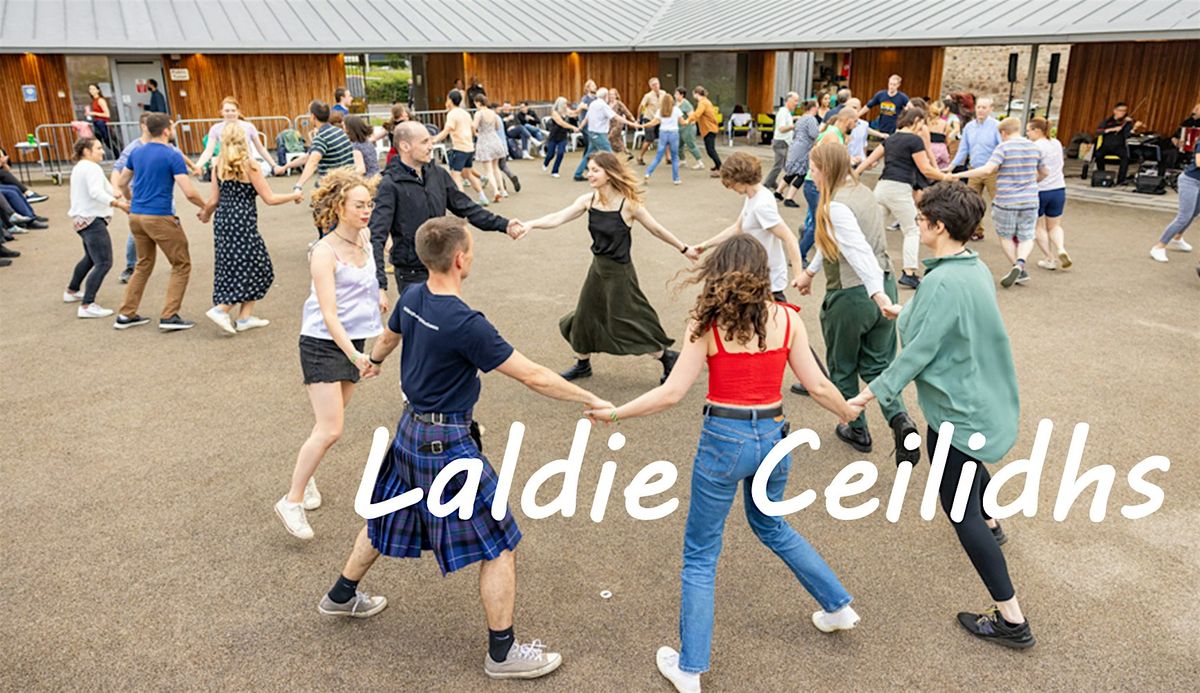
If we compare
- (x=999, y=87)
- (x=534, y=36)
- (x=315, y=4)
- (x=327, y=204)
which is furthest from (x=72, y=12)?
(x=999, y=87)

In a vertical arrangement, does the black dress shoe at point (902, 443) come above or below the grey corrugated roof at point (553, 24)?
below

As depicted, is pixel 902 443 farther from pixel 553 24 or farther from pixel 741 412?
pixel 553 24

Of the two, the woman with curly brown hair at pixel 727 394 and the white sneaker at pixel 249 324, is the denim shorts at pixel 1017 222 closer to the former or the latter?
the woman with curly brown hair at pixel 727 394

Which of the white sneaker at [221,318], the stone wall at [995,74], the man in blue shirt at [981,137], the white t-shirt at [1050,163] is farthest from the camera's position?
the stone wall at [995,74]

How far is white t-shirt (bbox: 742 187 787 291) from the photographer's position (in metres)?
5.77

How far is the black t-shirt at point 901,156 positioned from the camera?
863 centimetres

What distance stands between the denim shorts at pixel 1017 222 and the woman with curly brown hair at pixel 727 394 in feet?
21.5

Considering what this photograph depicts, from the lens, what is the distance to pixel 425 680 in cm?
346

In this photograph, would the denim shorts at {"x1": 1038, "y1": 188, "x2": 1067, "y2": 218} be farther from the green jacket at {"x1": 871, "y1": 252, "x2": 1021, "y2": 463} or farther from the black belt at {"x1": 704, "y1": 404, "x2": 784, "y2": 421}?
the black belt at {"x1": 704, "y1": 404, "x2": 784, "y2": 421}

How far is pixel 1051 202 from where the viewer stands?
941 cm

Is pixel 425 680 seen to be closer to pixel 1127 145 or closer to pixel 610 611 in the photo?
pixel 610 611

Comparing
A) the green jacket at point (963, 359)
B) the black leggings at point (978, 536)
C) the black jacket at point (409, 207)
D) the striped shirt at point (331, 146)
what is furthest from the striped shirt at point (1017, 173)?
the striped shirt at point (331, 146)

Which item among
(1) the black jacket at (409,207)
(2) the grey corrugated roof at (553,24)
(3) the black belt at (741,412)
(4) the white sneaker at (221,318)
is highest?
(2) the grey corrugated roof at (553,24)

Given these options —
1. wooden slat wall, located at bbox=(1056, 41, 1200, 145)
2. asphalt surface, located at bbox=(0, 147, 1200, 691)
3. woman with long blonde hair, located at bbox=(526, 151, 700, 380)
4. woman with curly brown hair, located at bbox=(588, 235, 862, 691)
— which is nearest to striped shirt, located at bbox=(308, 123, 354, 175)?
asphalt surface, located at bbox=(0, 147, 1200, 691)
